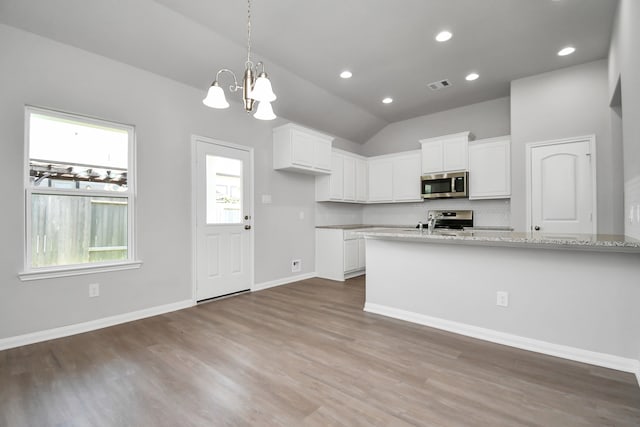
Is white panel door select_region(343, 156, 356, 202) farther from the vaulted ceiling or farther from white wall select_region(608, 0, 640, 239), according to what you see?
white wall select_region(608, 0, 640, 239)

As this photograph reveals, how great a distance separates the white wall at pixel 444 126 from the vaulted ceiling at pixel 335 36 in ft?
2.22

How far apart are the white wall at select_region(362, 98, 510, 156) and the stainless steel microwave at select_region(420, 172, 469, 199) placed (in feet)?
2.94

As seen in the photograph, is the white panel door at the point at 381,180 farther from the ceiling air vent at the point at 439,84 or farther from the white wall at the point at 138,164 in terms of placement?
the white wall at the point at 138,164

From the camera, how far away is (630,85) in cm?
241

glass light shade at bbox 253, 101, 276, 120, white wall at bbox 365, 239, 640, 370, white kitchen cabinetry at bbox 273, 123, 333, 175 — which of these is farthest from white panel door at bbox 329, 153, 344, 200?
glass light shade at bbox 253, 101, 276, 120

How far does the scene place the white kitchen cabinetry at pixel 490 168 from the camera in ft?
15.3

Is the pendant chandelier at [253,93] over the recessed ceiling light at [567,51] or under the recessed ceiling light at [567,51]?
under

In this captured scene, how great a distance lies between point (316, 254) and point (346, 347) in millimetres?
3089

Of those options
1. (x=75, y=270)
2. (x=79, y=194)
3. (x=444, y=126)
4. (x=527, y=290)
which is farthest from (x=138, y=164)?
(x=444, y=126)

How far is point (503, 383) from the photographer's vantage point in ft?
6.51

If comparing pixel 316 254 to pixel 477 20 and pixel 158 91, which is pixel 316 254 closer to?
pixel 158 91

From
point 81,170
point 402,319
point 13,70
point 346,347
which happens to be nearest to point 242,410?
point 346,347

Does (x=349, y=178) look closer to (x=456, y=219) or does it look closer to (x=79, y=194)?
(x=456, y=219)

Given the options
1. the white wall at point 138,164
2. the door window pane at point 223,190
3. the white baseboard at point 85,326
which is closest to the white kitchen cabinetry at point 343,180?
the white wall at point 138,164
